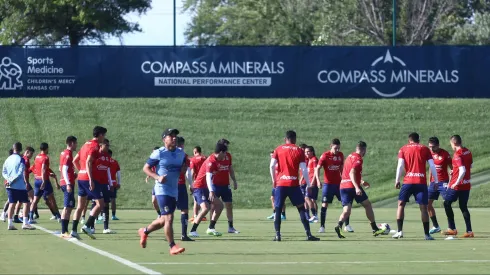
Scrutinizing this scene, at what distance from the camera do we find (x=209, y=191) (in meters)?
22.7

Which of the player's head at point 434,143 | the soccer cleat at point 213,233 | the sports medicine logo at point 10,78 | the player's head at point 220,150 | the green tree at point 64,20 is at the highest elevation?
the green tree at point 64,20

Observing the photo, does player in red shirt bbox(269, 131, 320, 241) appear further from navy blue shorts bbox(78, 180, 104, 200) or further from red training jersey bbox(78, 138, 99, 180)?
navy blue shorts bbox(78, 180, 104, 200)

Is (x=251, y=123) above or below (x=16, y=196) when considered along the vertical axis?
above

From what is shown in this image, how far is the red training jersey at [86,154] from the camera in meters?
20.9

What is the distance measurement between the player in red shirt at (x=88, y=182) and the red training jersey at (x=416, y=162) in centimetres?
588

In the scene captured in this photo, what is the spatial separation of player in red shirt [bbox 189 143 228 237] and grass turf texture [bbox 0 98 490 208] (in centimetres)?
1552

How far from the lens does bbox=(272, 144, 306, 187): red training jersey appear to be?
20.7m

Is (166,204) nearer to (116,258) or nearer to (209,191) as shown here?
(116,258)

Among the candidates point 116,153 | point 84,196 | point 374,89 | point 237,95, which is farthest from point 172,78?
point 84,196

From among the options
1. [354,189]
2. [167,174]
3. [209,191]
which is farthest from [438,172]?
[167,174]

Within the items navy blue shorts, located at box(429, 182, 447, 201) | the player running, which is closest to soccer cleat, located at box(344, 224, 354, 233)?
the player running

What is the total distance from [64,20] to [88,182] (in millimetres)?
42022

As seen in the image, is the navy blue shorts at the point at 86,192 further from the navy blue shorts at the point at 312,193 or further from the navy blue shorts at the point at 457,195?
the navy blue shorts at the point at 312,193

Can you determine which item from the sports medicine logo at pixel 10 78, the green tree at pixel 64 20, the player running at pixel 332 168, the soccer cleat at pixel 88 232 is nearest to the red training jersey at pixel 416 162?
the player running at pixel 332 168
